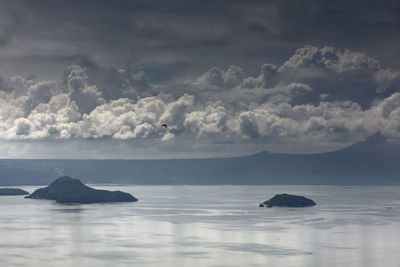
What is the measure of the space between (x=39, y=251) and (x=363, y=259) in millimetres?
104933

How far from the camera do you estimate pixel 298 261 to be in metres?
176

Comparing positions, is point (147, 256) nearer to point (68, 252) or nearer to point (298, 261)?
point (68, 252)

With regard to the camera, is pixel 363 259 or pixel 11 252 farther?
pixel 11 252

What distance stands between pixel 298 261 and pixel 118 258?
54795mm

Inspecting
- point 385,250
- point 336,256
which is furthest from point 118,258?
point 385,250

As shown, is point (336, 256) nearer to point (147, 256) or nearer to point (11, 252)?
point (147, 256)

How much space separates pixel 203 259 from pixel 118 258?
2645 centimetres

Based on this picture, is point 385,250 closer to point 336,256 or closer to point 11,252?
point 336,256

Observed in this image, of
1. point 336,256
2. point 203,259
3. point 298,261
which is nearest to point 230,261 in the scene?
point 203,259

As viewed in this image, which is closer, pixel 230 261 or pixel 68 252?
pixel 230 261

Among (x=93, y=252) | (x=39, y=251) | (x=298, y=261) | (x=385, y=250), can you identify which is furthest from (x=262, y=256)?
(x=39, y=251)

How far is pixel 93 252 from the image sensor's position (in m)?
196

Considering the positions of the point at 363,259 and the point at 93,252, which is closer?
the point at 363,259

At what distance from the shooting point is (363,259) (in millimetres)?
179500
